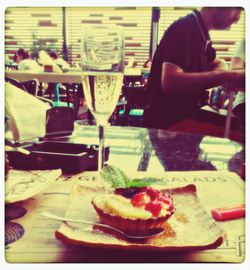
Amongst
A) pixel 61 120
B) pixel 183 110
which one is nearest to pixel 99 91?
pixel 61 120

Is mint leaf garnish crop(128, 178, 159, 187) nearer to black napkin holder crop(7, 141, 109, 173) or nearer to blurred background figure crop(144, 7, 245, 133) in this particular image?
black napkin holder crop(7, 141, 109, 173)

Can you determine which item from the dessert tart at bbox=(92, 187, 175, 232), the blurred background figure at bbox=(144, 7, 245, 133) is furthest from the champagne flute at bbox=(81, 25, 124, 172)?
the blurred background figure at bbox=(144, 7, 245, 133)

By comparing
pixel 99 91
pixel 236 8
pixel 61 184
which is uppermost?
pixel 236 8

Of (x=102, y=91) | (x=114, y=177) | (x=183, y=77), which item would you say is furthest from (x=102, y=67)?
(x=183, y=77)

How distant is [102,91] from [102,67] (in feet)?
0.11

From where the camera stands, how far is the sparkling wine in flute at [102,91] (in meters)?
0.44

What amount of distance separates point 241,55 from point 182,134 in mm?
379

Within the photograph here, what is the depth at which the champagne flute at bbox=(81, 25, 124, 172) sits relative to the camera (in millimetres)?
400

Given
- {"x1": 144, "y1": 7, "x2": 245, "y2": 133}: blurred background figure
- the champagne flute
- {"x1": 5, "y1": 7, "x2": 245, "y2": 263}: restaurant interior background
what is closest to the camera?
{"x1": 5, "y1": 7, "x2": 245, "y2": 263}: restaurant interior background

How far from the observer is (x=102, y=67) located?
16.7 inches

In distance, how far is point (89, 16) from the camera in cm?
45

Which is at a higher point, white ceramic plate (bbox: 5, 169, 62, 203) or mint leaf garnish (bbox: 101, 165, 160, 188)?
mint leaf garnish (bbox: 101, 165, 160, 188)
